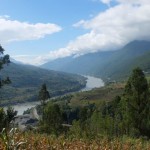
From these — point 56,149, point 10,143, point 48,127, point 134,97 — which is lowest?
point 48,127

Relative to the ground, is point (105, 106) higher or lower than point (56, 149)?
lower

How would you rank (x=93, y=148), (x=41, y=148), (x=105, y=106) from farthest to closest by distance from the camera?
1. (x=105, y=106)
2. (x=93, y=148)
3. (x=41, y=148)

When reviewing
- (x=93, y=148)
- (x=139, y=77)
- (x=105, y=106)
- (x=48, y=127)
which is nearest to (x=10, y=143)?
(x=93, y=148)

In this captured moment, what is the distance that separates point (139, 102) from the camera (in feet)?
182

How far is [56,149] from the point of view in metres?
8.16

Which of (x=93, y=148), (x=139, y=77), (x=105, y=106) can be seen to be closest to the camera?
(x=93, y=148)

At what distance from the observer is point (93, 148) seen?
896cm

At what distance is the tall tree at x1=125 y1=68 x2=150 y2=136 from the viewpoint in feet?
180

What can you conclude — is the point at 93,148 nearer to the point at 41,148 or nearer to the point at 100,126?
the point at 41,148

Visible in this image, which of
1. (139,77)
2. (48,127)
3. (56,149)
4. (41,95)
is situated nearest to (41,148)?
(56,149)

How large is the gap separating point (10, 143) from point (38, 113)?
7192 inches

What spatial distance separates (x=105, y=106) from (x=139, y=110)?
109716 millimetres

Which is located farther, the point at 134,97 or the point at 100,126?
the point at 100,126

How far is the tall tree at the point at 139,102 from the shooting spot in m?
54.8
